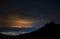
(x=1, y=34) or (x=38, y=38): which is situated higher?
(x=1, y=34)

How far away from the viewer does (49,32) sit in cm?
156

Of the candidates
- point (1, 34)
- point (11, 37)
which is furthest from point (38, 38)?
point (1, 34)

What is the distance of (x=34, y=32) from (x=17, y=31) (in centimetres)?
17

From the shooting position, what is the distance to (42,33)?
1.56 meters

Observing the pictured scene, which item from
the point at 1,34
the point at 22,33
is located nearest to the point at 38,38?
the point at 22,33

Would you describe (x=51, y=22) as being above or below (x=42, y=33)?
above

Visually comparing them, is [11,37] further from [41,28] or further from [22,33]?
[41,28]

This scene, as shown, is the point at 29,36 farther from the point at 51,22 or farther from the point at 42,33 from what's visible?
the point at 51,22

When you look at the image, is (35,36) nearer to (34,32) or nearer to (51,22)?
(34,32)

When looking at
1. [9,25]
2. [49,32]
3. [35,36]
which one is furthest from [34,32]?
[9,25]

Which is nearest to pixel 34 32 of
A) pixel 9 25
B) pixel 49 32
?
pixel 49 32

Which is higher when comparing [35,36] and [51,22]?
[51,22]

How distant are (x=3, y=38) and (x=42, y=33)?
39cm

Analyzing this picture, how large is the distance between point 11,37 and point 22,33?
12 cm
